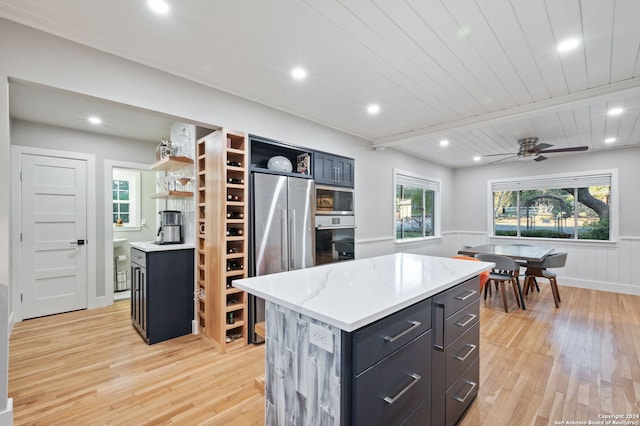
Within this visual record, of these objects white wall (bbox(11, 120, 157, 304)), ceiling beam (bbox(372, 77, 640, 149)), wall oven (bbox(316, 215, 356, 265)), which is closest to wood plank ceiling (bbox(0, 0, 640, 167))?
ceiling beam (bbox(372, 77, 640, 149))

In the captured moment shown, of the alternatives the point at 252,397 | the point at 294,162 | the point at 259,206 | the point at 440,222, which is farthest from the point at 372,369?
the point at 440,222

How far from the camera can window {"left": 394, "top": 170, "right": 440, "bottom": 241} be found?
540 centimetres

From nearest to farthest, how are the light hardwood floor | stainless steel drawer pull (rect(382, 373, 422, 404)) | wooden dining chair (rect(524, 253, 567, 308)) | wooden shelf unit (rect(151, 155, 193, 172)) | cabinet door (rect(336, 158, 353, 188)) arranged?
stainless steel drawer pull (rect(382, 373, 422, 404)) < the light hardwood floor < wooden shelf unit (rect(151, 155, 193, 172)) < cabinet door (rect(336, 158, 353, 188)) < wooden dining chair (rect(524, 253, 567, 308))

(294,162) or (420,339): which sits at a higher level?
(294,162)

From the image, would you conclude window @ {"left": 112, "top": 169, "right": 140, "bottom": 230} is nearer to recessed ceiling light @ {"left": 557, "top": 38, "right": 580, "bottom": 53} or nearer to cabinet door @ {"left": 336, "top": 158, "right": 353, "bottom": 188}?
cabinet door @ {"left": 336, "top": 158, "right": 353, "bottom": 188}

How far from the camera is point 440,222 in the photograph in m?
6.50

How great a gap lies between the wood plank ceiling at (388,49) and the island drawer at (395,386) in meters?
1.89

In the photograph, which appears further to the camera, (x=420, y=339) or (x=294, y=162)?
(x=294, y=162)

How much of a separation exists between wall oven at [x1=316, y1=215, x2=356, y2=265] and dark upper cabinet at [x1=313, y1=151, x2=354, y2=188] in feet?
1.59

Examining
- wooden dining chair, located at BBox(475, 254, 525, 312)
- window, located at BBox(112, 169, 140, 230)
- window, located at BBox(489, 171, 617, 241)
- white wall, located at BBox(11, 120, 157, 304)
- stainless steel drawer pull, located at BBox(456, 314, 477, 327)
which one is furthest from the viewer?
window, located at BBox(112, 169, 140, 230)

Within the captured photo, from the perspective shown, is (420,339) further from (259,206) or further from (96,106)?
(96,106)

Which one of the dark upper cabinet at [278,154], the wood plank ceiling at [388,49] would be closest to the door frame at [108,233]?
the dark upper cabinet at [278,154]

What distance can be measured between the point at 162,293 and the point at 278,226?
4.52ft

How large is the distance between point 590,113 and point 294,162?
11.6 feet
